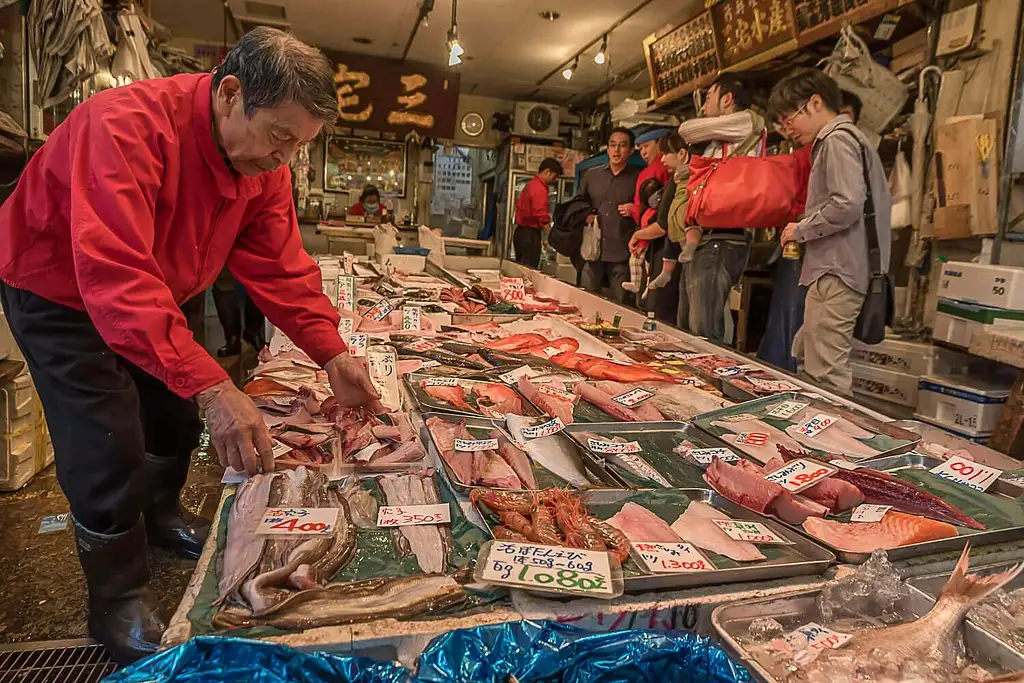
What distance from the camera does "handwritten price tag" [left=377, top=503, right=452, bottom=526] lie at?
1.61 metres

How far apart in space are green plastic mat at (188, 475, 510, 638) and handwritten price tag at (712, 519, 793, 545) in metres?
0.57

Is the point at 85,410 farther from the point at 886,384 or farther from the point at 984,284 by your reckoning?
the point at 886,384

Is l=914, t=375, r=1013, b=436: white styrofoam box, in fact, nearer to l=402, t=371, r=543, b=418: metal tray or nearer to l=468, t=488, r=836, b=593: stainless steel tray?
l=402, t=371, r=543, b=418: metal tray

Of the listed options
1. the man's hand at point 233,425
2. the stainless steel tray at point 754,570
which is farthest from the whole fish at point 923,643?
the man's hand at point 233,425

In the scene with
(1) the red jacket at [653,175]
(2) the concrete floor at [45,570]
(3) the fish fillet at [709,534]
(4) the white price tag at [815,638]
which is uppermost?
(1) the red jacket at [653,175]

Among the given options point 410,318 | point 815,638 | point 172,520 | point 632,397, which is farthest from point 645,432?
point 410,318

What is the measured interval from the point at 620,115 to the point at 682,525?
28.1 ft

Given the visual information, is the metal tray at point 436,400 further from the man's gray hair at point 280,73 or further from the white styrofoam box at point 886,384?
the white styrofoam box at point 886,384

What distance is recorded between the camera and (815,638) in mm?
1295

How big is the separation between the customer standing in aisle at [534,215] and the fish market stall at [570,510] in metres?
7.40

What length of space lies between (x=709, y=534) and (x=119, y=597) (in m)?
1.57

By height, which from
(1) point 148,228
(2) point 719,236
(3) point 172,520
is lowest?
(3) point 172,520

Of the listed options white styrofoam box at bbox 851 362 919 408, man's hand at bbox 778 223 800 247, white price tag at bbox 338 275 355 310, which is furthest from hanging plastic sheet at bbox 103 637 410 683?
white styrofoam box at bbox 851 362 919 408

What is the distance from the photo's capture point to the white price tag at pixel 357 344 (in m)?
3.16
